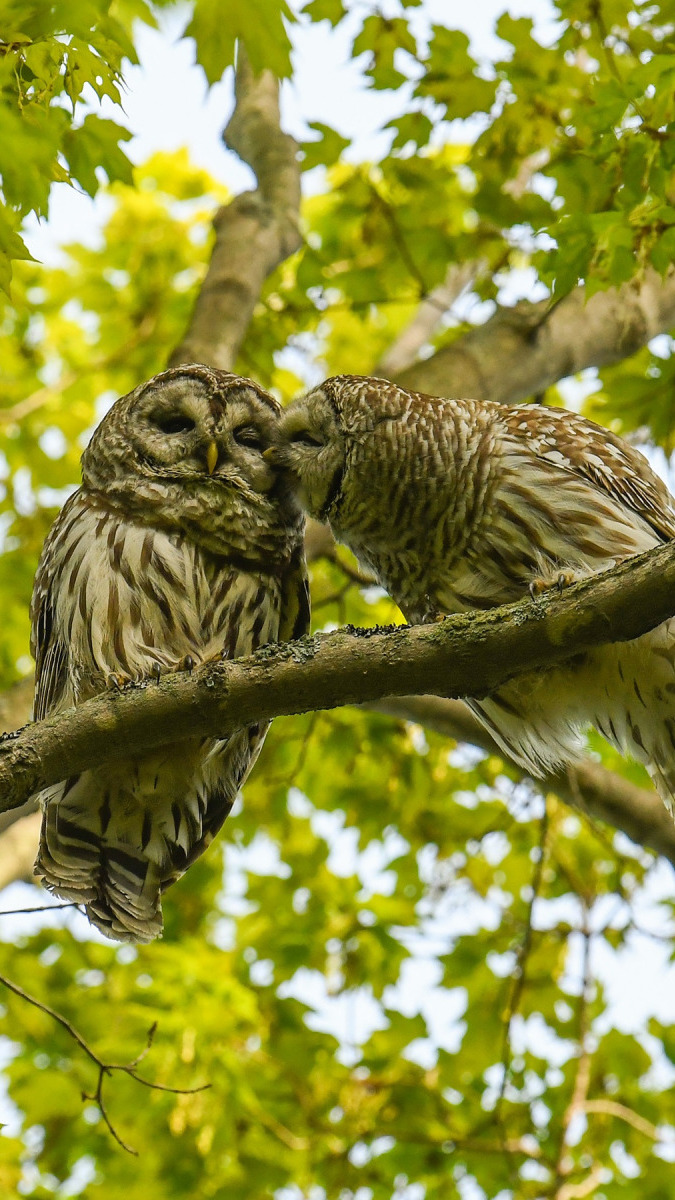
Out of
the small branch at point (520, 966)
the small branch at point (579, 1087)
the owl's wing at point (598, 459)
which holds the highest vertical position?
the owl's wing at point (598, 459)

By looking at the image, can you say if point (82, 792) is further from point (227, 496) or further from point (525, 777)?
point (525, 777)

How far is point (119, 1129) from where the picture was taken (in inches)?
249

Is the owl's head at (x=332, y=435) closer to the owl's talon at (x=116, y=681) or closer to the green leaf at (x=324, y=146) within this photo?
the owl's talon at (x=116, y=681)

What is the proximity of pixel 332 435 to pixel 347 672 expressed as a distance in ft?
5.41

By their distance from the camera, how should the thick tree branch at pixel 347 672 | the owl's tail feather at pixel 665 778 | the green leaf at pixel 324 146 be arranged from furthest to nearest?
1. the green leaf at pixel 324 146
2. the owl's tail feather at pixel 665 778
3. the thick tree branch at pixel 347 672

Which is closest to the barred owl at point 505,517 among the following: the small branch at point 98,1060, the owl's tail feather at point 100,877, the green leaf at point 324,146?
the owl's tail feather at point 100,877

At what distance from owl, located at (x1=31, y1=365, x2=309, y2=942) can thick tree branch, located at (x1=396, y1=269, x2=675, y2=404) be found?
4.43 feet

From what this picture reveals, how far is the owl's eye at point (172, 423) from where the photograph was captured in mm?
4738

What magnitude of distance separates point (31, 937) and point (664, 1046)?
3.58 m

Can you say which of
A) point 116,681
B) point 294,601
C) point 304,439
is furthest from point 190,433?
point 116,681

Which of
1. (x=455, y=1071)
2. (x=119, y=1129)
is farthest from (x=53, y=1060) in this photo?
(x=455, y=1071)

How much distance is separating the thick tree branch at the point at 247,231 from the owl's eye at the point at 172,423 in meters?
0.64

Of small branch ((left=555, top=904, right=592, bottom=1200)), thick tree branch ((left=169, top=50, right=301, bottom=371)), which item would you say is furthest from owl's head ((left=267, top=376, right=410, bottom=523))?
small branch ((left=555, top=904, right=592, bottom=1200))

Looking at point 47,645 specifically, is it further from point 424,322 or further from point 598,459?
point 424,322
